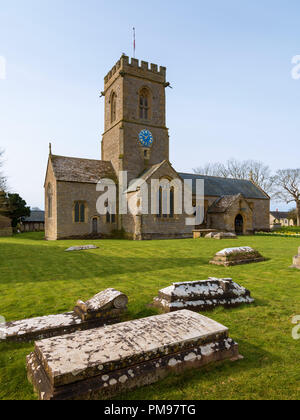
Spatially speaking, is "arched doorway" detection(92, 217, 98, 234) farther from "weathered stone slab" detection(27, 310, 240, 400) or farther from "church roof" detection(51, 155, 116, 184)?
"weathered stone slab" detection(27, 310, 240, 400)

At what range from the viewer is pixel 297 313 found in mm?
5148

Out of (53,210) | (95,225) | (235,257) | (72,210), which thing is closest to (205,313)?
(235,257)

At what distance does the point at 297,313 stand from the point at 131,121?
27613mm

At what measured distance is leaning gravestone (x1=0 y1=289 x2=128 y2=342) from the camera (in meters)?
4.19

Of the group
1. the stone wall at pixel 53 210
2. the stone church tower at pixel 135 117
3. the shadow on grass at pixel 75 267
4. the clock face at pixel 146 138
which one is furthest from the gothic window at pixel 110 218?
the shadow on grass at pixel 75 267

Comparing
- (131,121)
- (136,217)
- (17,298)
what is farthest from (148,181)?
(17,298)

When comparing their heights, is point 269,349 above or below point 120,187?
below

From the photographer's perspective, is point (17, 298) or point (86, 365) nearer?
point (86, 365)

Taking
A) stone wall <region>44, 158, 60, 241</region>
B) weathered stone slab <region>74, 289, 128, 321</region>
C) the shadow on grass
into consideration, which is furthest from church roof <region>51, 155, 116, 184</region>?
weathered stone slab <region>74, 289, 128, 321</region>

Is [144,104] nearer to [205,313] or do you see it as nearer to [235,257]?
[235,257]

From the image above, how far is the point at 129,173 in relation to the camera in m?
28.7

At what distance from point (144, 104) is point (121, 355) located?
3185 cm

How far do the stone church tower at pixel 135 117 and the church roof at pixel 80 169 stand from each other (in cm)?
141
